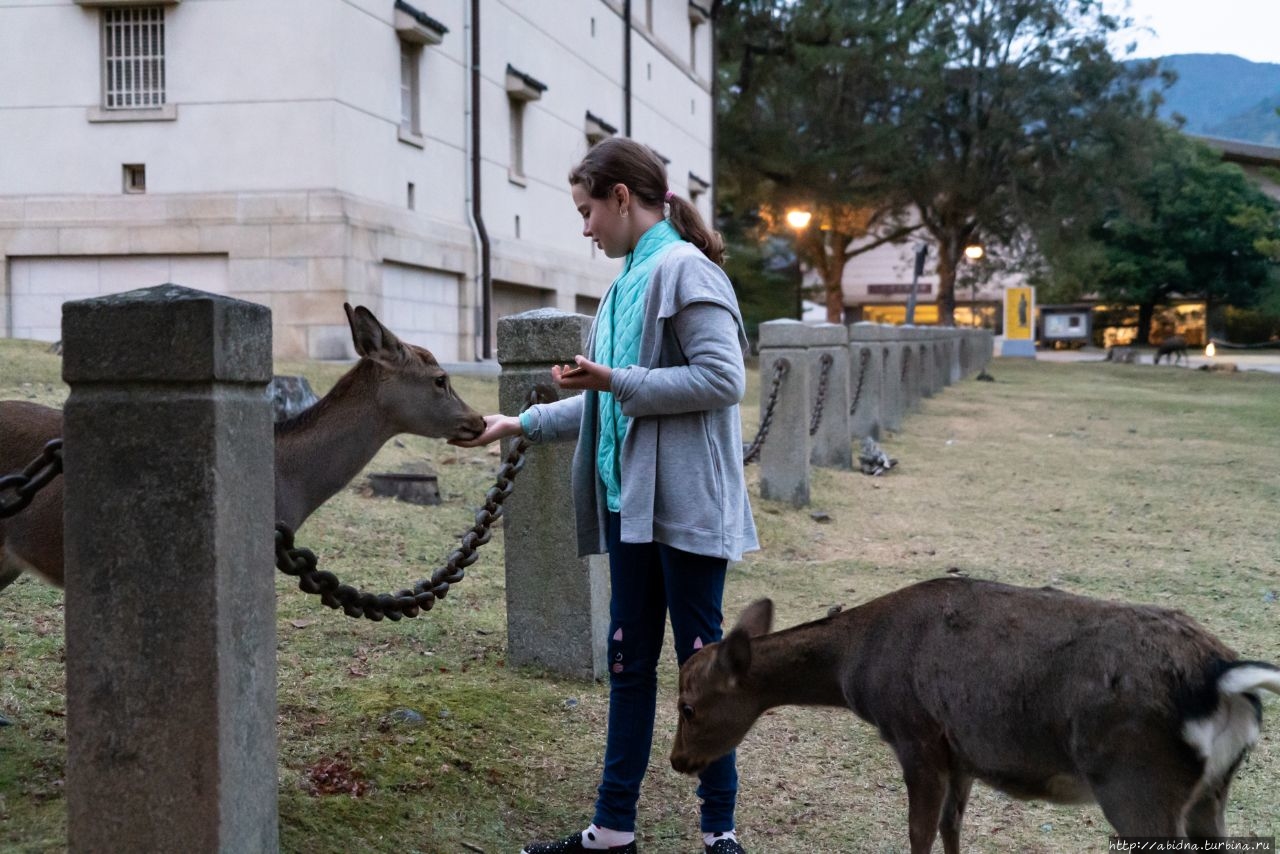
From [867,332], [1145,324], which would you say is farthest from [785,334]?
[1145,324]

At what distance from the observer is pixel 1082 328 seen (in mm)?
65375

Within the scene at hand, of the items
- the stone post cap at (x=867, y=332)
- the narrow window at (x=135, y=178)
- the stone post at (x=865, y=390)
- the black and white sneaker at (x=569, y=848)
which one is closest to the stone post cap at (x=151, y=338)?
the black and white sneaker at (x=569, y=848)

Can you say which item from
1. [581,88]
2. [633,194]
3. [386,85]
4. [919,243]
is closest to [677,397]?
[633,194]

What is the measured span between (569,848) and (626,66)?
28.5 metres

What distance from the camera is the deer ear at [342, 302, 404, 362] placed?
5.26m

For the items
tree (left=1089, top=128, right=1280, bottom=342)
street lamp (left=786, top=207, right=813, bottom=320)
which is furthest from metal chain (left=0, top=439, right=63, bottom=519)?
tree (left=1089, top=128, right=1280, bottom=342)

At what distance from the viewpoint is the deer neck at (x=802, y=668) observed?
13.9ft

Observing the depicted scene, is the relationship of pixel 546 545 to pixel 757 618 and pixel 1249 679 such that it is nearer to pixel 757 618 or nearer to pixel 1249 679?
pixel 757 618

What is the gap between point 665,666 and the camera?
641 cm

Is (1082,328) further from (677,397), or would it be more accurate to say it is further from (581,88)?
(677,397)

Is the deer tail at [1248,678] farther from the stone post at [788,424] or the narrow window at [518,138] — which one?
the narrow window at [518,138]

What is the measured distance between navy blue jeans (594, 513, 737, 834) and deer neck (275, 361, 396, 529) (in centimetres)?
132

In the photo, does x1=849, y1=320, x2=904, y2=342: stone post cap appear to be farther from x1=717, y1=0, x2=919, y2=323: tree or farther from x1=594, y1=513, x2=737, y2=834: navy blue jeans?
x1=717, y1=0, x2=919, y2=323: tree

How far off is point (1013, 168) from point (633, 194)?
4219cm
